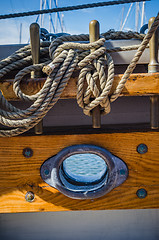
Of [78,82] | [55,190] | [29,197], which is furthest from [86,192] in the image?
→ [78,82]

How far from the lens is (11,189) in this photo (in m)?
1.10

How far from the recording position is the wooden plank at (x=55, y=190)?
3.55ft

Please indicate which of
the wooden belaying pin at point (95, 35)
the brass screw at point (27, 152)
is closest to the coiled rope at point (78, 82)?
the wooden belaying pin at point (95, 35)

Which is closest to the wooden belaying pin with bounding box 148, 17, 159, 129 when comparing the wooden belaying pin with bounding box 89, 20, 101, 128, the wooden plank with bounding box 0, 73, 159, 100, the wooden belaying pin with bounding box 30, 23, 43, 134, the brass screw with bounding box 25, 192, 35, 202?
the wooden plank with bounding box 0, 73, 159, 100

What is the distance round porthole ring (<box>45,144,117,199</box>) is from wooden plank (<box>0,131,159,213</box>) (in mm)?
38

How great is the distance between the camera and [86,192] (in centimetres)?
106

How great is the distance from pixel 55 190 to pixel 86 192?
5.7 inches

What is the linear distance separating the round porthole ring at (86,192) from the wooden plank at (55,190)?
0.04m

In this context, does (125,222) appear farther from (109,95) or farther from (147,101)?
(109,95)

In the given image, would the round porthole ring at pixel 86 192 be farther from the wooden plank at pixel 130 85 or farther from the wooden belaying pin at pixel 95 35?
the wooden plank at pixel 130 85

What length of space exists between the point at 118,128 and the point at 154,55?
366mm

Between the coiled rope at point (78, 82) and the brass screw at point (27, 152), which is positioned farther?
the brass screw at point (27, 152)

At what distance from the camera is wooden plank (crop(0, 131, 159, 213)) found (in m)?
1.08

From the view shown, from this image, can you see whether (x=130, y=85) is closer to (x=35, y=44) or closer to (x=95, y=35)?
(x=95, y=35)
